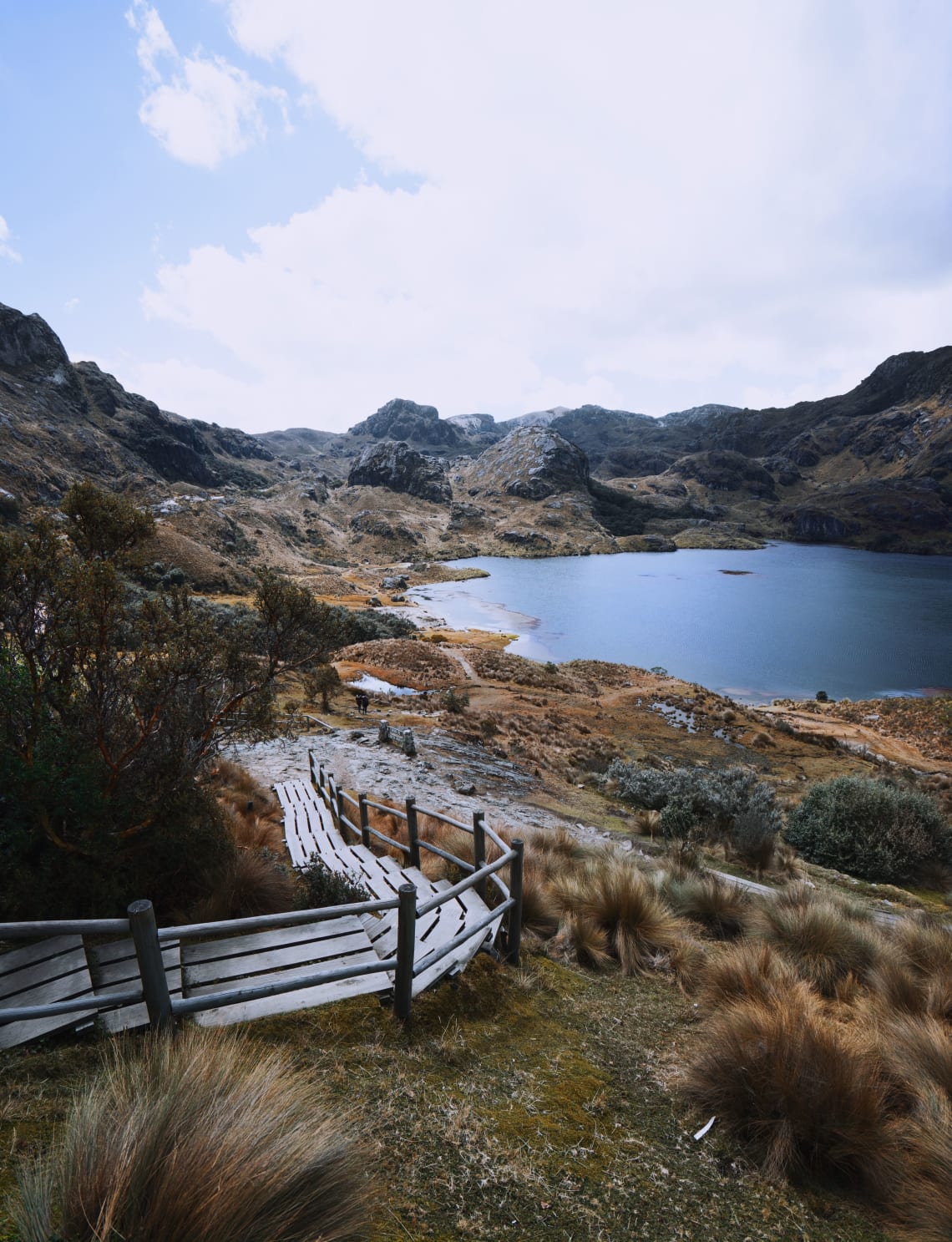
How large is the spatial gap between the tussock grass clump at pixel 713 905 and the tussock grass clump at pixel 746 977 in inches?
67.8

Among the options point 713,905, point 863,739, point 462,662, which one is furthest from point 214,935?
point 462,662

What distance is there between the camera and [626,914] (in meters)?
5.77

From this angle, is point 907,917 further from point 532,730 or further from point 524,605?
point 524,605

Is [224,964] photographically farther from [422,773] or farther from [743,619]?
[743,619]

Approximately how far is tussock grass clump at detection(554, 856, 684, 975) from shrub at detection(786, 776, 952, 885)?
655cm

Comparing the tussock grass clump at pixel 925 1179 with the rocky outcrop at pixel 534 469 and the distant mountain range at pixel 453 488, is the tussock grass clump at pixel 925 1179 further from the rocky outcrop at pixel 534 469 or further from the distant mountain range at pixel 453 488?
the rocky outcrop at pixel 534 469

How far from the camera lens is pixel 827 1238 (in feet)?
8.25

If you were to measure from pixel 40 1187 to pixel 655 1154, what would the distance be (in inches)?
111

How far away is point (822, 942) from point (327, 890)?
4888 mm

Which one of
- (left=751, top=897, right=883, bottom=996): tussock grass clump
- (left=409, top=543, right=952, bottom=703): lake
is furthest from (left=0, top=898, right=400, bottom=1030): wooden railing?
(left=409, top=543, right=952, bottom=703): lake

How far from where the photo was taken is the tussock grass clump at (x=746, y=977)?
4.27m

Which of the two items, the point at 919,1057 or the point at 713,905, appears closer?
the point at 919,1057

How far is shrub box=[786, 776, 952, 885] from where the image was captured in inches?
400

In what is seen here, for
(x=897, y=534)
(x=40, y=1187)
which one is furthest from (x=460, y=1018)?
(x=897, y=534)
